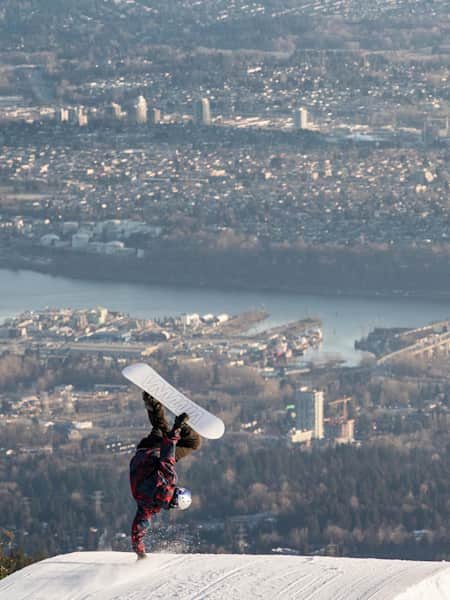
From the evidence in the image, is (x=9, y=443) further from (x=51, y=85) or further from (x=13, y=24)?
(x=13, y=24)

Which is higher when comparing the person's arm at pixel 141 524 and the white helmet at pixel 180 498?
the white helmet at pixel 180 498

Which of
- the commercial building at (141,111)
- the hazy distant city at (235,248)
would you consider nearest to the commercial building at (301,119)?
the hazy distant city at (235,248)

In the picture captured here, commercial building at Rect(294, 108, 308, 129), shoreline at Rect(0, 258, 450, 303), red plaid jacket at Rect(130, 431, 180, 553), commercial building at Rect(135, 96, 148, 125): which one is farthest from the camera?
commercial building at Rect(135, 96, 148, 125)

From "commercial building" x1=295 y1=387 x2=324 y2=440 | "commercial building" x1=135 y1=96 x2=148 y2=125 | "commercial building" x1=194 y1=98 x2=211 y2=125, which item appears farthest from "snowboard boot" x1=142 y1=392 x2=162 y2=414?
"commercial building" x1=135 y1=96 x2=148 y2=125

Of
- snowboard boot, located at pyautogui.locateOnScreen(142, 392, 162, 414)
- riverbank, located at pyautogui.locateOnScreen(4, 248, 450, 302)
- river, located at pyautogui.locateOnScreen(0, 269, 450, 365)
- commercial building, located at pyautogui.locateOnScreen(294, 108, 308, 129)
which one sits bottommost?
commercial building, located at pyautogui.locateOnScreen(294, 108, 308, 129)

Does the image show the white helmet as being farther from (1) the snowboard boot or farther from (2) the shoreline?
(2) the shoreline

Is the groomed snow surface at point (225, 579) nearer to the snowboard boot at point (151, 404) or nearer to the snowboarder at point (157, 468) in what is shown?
the snowboarder at point (157, 468)

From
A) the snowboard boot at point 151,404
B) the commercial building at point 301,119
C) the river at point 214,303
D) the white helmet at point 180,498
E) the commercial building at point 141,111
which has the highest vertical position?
the snowboard boot at point 151,404

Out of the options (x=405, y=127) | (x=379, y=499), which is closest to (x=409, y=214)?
(x=405, y=127)

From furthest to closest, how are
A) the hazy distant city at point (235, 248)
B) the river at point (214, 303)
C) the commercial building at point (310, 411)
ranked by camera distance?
the river at point (214, 303) < the commercial building at point (310, 411) < the hazy distant city at point (235, 248)
